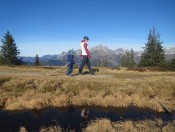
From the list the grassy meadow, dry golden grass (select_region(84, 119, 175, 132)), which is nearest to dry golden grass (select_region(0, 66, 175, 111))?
the grassy meadow

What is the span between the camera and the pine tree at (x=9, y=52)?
2290 inches

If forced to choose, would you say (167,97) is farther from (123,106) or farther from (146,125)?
(146,125)

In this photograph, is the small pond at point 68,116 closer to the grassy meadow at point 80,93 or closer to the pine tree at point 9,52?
the grassy meadow at point 80,93

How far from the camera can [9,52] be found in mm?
59312

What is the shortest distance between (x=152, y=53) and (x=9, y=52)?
36.9 meters

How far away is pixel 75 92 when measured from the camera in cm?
1598

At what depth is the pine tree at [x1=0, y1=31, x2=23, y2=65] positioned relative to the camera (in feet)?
191

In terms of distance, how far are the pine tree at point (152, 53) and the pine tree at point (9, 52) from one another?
31841 mm

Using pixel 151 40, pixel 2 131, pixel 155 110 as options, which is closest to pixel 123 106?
pixel 155 110

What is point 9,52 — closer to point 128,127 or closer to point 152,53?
point 152,53

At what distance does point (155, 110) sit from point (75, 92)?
223 inches

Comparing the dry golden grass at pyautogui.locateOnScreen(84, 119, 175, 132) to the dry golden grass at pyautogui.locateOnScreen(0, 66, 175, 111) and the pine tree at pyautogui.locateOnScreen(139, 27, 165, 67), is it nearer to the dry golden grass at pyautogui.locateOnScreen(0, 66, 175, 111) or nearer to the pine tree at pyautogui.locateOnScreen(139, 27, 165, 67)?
the dry golden grass at pyautogui.locateOnScreen(0, 66, 175, 111)

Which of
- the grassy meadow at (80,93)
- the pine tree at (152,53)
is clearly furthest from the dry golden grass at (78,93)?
the pine tree at (152,53)

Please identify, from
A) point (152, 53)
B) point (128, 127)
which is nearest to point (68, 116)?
point (128, 127)
